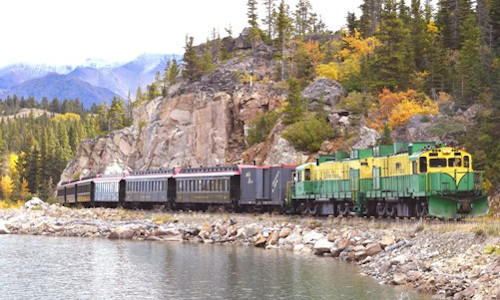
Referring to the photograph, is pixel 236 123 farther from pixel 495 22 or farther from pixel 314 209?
pixel 314 209

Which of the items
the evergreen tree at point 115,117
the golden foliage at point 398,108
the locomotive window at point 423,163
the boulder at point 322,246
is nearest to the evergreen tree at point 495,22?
the golden foliage at point 398,108

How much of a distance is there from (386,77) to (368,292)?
53.9 meters

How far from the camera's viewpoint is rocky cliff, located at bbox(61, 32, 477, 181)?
213 ft

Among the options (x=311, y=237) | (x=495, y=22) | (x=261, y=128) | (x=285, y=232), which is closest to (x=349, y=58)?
(x=261, y=128)

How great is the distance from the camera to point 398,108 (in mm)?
66375

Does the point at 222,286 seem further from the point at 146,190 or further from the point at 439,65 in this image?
the point at 439,65

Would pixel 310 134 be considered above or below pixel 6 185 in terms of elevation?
above

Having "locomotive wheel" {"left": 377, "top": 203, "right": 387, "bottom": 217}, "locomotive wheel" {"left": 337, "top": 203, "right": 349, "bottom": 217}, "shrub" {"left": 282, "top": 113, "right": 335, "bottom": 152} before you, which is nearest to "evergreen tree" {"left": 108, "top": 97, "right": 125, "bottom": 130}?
"shrub" {"left": 282, "top": 113, "right": 335, "bottom": 152}

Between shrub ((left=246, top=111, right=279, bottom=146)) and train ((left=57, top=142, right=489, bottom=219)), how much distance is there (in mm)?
15589

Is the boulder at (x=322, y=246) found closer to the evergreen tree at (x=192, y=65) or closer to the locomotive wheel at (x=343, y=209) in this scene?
the locomotive wheel at (x=343, y=209)

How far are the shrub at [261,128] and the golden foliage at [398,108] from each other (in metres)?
13.0

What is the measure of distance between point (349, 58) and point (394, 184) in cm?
5893

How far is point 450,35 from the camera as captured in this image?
8188 centimetres

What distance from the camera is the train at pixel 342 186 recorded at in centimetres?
3281
